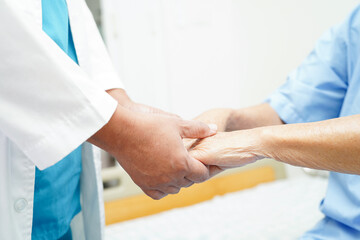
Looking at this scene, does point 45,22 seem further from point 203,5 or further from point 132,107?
point 203,5

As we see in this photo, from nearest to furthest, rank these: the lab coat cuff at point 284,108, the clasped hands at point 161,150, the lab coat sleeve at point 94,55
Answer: the clasped hands at point 161,150
the lab coat sleeve at point 94,55
the lab coat cuff at point 284,108

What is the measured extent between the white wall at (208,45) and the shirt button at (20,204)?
1.43m

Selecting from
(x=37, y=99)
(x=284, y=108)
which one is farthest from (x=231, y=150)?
(x=37, y=99)

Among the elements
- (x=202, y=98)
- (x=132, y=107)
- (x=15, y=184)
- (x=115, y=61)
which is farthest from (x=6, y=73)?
(x=202, y=98)

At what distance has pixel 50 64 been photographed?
0.57m

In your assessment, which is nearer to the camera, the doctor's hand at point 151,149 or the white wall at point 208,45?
the doctor's hand at point 151,149

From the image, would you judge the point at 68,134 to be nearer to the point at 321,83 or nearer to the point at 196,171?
the point at 196,171

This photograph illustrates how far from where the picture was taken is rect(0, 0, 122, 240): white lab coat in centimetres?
56

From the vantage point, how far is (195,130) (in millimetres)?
866

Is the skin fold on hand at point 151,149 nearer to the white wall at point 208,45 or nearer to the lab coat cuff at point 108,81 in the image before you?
the lab coat cuff at point 108,81

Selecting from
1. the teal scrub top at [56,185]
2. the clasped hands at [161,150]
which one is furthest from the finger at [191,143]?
the teal scrub top at [56,185]

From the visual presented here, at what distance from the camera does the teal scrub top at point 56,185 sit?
716 mm

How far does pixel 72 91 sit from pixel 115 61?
4.72 feet

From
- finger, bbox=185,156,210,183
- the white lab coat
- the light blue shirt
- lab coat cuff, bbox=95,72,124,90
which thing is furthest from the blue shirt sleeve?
the white lab coat
